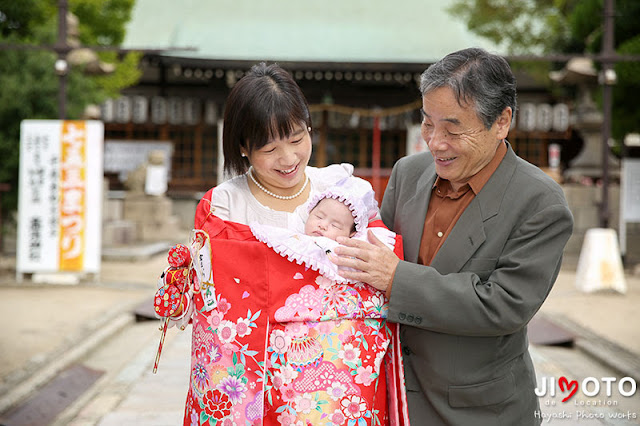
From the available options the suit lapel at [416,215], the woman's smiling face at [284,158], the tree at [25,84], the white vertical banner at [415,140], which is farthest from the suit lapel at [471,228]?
the white vertical banner at [415,140]

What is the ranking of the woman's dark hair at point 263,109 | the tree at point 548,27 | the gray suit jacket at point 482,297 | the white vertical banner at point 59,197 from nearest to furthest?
1. the gray suit jacket at point 482,297
2. the woman's dark hair at point 263,109
3. the white vertical banner at point 59,197
4. the tree at point 548,27

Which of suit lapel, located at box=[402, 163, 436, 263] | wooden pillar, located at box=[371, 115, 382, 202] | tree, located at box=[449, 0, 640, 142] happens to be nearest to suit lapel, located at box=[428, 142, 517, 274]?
suit lapel, located at box=[402, 163, 436, 263]

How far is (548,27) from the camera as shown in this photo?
18031 millimetres

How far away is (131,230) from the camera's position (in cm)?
1532

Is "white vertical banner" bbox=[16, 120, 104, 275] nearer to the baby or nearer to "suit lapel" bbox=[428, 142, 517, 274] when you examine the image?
the baby

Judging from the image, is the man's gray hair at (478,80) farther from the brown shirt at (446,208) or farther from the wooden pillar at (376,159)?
the wooden pillar at (376,159)

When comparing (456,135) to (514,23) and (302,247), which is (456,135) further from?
(514,23)

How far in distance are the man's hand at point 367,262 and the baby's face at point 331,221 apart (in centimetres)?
12

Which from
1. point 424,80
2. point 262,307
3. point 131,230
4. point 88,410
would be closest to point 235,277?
point 262,307

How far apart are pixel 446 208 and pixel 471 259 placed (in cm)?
21

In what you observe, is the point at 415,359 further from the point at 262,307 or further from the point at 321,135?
the point at 321,135

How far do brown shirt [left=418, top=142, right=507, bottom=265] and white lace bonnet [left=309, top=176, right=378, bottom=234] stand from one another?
0.62ft

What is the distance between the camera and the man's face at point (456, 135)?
2.04 metres

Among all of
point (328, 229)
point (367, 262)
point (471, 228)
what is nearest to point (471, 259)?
point (471, 228)
